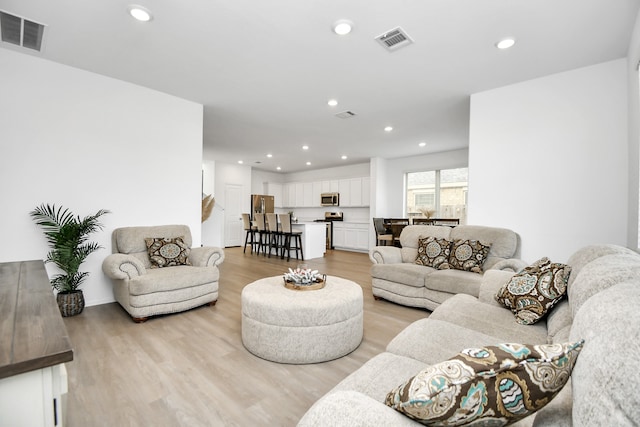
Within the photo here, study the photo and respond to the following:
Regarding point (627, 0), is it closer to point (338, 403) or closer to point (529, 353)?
point (529, 353)

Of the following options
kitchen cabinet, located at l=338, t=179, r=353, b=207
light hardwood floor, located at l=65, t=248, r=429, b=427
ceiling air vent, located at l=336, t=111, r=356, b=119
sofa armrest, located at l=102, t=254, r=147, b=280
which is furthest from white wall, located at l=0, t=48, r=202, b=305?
kitchen cabinet, located at l=338, t=179, r=353, b=207

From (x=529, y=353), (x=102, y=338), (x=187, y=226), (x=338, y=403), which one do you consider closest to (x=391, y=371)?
(x=338, y=403)

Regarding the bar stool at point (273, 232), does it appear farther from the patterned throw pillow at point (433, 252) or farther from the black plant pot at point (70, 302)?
the black plant pot at point (70, 302)

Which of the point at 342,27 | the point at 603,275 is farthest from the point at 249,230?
the point at 603,275

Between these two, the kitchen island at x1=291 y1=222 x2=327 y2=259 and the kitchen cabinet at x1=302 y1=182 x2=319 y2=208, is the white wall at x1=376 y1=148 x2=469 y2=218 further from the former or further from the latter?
the kitchen cabinet at x1=302 y1=182 x2=319 y2=208

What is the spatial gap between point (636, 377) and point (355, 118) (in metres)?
4.62

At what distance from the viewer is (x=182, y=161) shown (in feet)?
13.2

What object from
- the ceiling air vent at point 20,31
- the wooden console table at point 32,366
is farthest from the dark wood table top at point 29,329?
the ceiling air vent at point 20,31

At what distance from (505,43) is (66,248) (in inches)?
183

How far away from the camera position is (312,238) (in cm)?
694

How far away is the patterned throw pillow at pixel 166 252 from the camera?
134 inches

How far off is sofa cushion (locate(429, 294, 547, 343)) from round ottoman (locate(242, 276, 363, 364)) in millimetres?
671

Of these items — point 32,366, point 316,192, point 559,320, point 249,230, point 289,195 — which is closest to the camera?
point 32,366

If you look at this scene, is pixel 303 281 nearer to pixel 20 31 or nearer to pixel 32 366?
pixel 32 366
